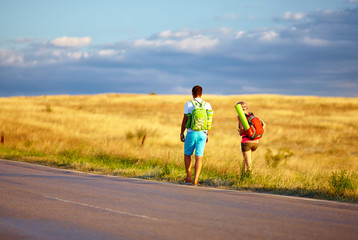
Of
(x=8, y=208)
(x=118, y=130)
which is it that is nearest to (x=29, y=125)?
(x=118, y=130)

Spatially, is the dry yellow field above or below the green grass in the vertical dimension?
above

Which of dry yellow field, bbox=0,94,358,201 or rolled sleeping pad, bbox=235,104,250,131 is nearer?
rolled sleeping pad, bbox=235,104,250,131

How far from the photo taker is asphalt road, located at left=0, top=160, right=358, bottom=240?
6039 millimetres

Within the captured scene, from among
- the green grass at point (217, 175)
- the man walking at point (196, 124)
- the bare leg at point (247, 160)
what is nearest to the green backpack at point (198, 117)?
the man walking at point (196, 124)

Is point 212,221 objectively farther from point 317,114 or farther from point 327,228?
point 317,114

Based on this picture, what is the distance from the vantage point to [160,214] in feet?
23.7

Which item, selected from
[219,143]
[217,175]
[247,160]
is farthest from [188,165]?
[219,143]

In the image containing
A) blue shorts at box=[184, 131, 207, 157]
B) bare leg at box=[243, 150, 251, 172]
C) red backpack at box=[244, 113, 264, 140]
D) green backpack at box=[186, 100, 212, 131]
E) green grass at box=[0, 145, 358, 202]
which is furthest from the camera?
bare leg at box=[243, 150, 251, 172]

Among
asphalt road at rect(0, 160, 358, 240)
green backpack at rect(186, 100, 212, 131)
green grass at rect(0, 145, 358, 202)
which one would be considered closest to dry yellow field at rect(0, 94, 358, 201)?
green grass at rect(0, 145, 358, 202)

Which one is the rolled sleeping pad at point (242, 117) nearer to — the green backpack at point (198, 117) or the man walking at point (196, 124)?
the man walking at point (196, 124)

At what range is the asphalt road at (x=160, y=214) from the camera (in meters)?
6.04

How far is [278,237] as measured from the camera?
584 cm

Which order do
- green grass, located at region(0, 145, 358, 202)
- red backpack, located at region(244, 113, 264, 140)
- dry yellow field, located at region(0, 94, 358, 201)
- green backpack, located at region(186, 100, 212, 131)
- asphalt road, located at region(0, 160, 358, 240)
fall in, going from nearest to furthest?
asphalt road, located at region(0, 160, 358, 240)
green grass, located at region(0, 145, 358, 202)
green backpack, located at region(186, 100, 212, 131)
red backpack, located at region(244, 113, 264, 140)
dry yellow field, located at region(0, 94, 358, 201)

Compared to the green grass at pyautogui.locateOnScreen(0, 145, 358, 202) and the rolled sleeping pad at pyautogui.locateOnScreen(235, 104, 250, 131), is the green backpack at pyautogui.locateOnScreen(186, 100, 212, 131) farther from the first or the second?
the green grass at pyautogui.locateOnScreen(0, 145, 358, 202)
